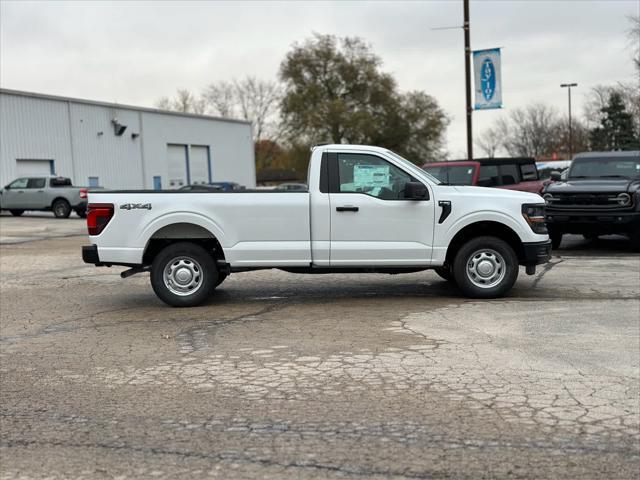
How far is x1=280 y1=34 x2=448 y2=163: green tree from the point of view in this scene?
2458 inches

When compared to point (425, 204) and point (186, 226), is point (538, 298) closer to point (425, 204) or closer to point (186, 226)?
point (425, 204)

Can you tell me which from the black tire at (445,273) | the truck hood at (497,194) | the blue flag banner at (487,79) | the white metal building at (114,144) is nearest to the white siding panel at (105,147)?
the white metal building at (114,144)

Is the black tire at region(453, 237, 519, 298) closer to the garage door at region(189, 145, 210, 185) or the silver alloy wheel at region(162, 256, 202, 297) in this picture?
the silver alloy wheel at region(162, 256, 202, 297)

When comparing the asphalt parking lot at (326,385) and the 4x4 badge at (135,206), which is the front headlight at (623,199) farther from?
the 4x4 badge at (135,206)

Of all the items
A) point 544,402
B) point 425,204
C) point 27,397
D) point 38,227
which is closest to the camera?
point 544,402

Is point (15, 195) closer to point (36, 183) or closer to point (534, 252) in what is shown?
point (36, 183)

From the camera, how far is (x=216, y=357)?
645 cm

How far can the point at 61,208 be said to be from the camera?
3023cm

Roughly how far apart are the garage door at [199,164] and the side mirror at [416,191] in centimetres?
4288

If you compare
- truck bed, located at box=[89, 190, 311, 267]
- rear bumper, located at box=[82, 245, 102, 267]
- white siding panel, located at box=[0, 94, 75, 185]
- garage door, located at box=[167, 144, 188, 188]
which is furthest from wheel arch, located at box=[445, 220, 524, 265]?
garage door, located at box=[167, 144, 188, 188]

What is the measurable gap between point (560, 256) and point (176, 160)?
127 ft

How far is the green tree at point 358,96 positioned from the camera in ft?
205

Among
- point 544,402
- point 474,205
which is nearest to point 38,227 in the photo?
point 474,205

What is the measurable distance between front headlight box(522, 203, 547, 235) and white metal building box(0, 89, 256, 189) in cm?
3200
